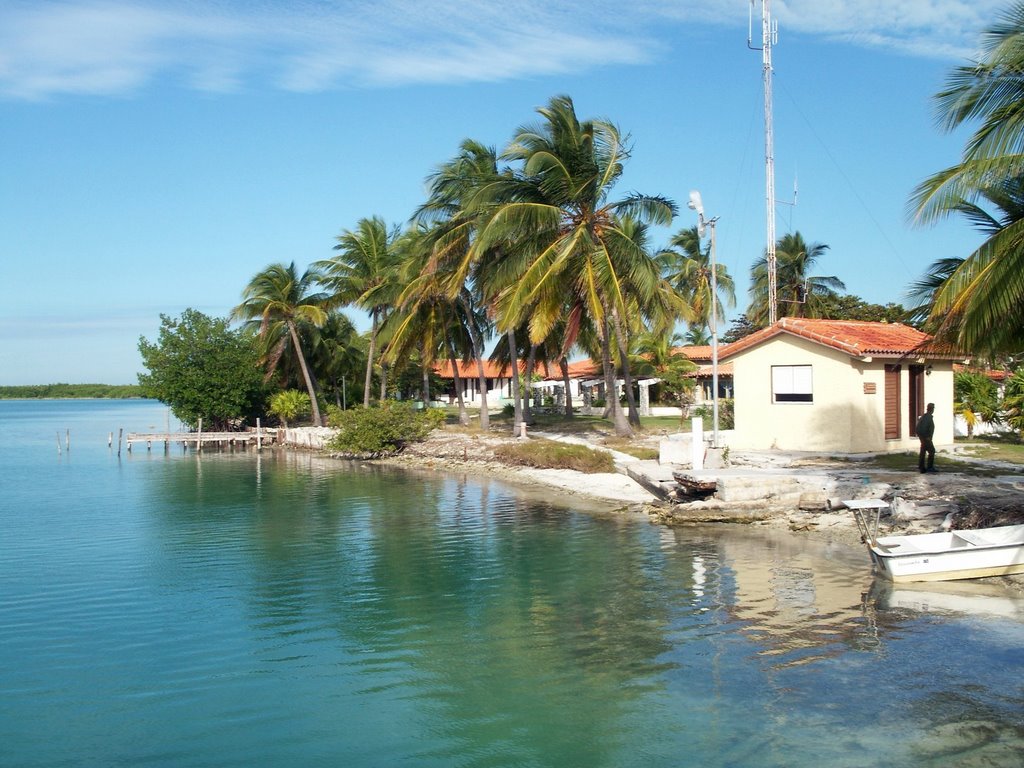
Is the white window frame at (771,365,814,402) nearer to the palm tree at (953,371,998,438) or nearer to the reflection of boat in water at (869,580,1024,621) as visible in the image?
the palm tree at (953,371,998,438)

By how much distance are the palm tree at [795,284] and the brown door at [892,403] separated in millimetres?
24131

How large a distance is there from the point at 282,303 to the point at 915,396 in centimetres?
3328

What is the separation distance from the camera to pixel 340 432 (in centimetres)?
4172

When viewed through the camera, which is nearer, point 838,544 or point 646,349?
point 838,544

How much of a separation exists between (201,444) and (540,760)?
160 ft

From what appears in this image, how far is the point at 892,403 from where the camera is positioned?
2505cm

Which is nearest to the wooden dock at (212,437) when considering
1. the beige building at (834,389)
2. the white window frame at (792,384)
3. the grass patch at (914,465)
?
the beige building at (834,389)

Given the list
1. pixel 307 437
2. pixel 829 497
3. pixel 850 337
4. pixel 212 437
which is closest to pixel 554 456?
pixel 850 337

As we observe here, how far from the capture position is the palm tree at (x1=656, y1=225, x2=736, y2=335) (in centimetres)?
4695

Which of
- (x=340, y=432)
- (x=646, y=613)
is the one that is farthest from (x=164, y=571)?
(x=340, y=432)

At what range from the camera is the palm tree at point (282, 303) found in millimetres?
48094

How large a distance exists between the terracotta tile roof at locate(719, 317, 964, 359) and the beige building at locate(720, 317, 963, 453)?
0.10ft

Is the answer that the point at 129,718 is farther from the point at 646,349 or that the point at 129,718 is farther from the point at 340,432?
the point at 646,349

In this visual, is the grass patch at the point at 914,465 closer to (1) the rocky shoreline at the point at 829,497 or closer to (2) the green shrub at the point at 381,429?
(1) the rocky shoreline at the point at 829,497
